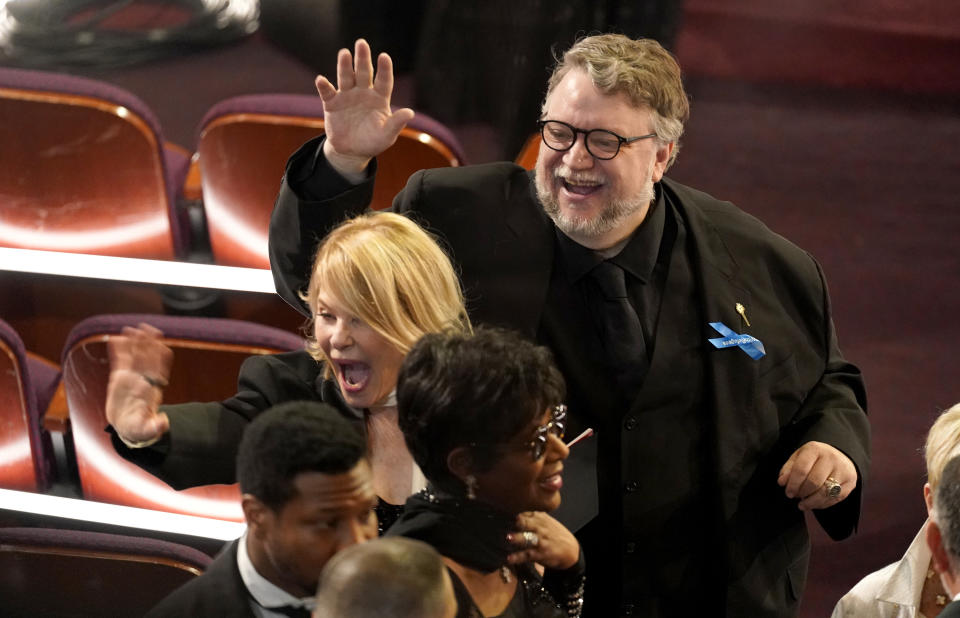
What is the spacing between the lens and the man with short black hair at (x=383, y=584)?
941mm

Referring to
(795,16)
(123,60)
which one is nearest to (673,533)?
(123,60)

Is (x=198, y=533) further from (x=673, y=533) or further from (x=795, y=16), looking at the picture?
(x=795, y=16)

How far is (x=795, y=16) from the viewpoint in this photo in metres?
4.06

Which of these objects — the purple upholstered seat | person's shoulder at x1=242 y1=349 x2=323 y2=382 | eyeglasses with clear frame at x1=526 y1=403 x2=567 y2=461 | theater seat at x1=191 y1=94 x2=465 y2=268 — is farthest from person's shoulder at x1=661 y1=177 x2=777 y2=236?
the purple upholstered seat

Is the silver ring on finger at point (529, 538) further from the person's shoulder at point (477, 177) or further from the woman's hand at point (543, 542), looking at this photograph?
the person's shoulder at point (477, 177)

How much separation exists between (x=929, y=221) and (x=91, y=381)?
2737mm

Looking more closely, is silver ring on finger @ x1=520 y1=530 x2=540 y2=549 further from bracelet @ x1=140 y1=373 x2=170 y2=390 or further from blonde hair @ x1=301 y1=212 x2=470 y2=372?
bracelet @ x1=140 y1=373 x2=170 y2=390

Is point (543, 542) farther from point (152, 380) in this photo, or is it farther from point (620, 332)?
point (620, 332)

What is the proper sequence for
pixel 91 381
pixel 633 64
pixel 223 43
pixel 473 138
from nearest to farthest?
1. pixel 633 64
2. pixel 91 381
3. pixel 473 138
4. pixel 223 43

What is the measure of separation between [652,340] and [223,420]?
65 cm

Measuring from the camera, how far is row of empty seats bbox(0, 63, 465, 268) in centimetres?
221

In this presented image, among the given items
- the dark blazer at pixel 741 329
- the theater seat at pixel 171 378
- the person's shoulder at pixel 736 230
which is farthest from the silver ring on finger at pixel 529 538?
the theater seat at pixel 171 378

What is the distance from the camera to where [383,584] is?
0.94 m

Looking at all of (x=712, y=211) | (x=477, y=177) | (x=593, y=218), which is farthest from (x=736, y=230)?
(x=477, y=177)
